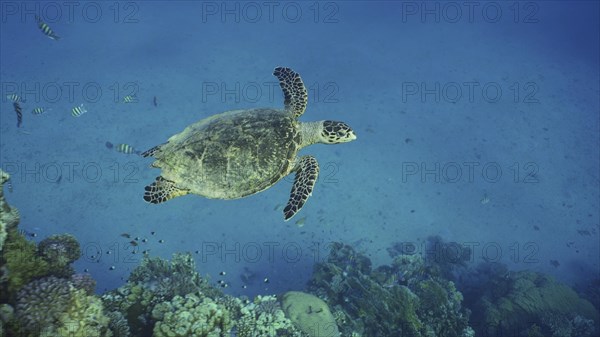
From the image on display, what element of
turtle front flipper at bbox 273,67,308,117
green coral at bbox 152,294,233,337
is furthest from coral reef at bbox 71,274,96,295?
turtle front flipper at bbox 273,67,308,117

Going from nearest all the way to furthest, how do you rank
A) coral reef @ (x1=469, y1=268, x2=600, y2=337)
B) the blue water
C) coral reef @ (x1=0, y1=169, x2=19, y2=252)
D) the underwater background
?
1. coral reef @ (x1=0, y1=169, x2=19, y2=252)
2. coral reef @ (x1=469, y1=268, x2=600, y2=337)
3. the underwater background
4. the blue water

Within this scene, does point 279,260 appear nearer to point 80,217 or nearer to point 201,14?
point 80,217

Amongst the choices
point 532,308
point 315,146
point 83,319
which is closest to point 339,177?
point 315,146

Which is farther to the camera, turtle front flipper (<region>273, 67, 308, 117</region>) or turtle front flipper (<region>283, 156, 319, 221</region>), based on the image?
turtle front flipper (<region>273, 67, 308, 117</region>)

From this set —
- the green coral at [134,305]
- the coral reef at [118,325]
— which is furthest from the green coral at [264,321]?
the coral reef at [118,325]

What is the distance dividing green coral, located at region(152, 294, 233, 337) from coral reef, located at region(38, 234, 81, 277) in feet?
5.18

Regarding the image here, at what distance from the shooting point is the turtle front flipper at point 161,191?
5895 mm

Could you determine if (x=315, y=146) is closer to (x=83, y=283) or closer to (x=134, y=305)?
(x=134, y=305)

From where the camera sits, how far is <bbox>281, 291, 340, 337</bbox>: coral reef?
25.5 ft

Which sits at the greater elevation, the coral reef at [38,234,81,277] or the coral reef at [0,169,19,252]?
the coral reef at [0,169,19,252]

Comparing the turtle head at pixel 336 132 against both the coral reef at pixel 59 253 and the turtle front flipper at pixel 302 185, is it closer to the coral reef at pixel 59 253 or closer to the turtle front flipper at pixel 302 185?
the turtle front flipper at pixel 302 185

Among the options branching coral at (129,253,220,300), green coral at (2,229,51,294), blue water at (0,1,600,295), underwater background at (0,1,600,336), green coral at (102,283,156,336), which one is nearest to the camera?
green coral at (2,229,51,294)

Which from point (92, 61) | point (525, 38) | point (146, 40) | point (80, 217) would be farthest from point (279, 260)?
point (525, 38)

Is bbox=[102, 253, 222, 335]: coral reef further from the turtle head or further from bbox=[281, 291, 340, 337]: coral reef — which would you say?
the turtle head
